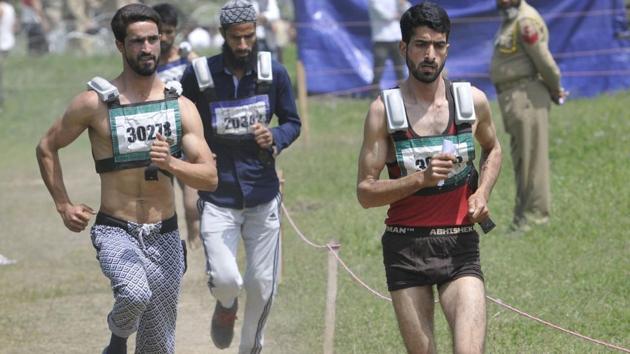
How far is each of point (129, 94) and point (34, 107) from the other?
1757 centimetres

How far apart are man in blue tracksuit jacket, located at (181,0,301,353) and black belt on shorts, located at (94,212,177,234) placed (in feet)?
3.50

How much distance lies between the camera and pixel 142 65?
22.7ft

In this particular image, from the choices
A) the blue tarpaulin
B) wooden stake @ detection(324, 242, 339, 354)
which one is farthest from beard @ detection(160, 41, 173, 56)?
the blue tarpaulin

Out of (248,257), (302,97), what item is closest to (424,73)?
(248,257)

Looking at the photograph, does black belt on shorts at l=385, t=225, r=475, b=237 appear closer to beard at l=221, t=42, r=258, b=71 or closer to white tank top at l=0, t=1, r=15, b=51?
beard at l=221, t=42, r=258, b=71

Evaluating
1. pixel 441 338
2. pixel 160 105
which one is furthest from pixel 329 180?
pixel 160 105

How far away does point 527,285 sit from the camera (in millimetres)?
9711

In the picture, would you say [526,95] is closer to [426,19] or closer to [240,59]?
[240,59]

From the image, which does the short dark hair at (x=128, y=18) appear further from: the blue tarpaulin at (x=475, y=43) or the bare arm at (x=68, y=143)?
the blue tarpaulin at (x=475, y=43)

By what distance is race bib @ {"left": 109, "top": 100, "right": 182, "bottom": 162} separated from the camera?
6.88 m

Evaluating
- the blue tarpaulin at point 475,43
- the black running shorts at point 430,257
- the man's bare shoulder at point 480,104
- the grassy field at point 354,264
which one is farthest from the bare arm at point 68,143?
the blue tarpaulin at point 475,43

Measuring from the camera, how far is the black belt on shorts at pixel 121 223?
22.9 feet

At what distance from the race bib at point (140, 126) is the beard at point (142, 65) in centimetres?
18

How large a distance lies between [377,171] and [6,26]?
20176mm
